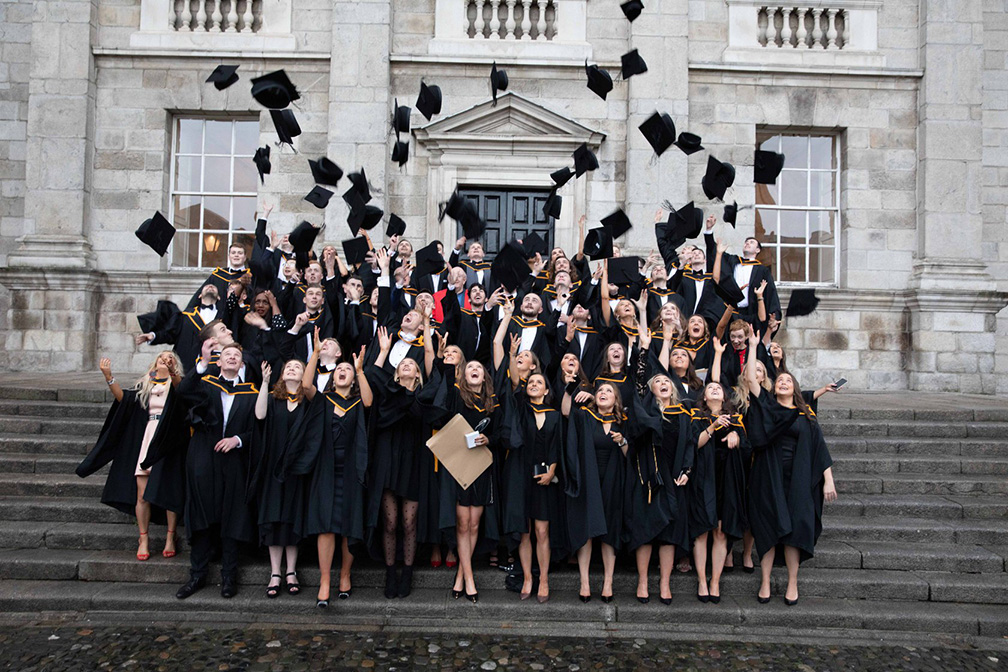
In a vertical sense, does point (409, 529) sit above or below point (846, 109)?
below

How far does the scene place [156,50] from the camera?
1071 cm

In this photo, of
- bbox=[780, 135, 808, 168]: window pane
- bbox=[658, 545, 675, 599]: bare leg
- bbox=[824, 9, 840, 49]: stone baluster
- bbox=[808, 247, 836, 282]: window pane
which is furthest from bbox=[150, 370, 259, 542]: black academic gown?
bbox=[824, 9, 840, 49]: stone baluster

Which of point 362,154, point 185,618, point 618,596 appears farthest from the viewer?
point 362,154

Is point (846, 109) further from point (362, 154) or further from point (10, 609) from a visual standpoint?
point (10, 609)

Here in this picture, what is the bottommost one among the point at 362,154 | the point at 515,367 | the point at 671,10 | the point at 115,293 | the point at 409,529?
the point at 409,529

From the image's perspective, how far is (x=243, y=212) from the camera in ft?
36.6

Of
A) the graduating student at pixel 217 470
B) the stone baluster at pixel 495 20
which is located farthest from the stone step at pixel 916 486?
the stone baluster at pixel 495 20

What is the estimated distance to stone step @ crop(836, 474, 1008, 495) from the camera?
644 centimetres

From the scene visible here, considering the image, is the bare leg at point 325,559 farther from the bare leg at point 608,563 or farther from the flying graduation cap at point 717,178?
the flying graduation cap at point 717,178

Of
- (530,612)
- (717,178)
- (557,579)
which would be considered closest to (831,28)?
(717,178)

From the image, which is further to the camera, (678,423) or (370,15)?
(370,15)

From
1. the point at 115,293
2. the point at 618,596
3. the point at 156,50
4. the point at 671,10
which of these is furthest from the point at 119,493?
the point at 671,10

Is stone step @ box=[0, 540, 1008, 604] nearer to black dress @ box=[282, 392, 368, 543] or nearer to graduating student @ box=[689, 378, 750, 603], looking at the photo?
graduating student @ box=[689, 378, 750, 603]

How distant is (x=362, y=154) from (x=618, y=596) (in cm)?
767
